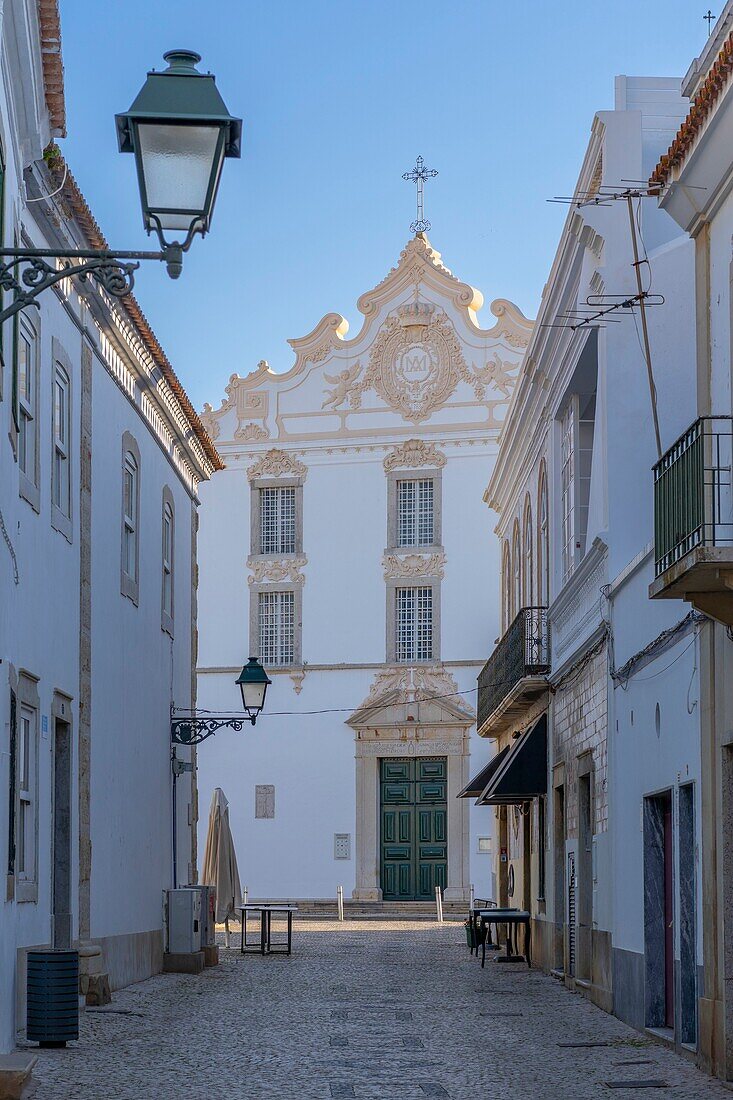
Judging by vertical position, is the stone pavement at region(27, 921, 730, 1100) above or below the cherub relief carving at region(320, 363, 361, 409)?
below

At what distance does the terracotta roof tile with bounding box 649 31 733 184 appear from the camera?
996 cm

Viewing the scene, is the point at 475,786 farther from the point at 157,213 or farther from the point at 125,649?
the point at 157,213

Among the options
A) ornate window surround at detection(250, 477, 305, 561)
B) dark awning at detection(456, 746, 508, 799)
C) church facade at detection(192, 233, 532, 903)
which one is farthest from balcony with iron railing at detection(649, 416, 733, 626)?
ornate window surround at detection(250, 477, 305, 561)

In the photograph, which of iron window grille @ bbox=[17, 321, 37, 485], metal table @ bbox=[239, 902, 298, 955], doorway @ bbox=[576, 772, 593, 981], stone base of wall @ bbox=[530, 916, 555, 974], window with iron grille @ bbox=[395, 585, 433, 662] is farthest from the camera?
window with iron grille @ bbox=[395, 585, 433, 662]

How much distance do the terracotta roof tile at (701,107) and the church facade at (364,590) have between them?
25534mm

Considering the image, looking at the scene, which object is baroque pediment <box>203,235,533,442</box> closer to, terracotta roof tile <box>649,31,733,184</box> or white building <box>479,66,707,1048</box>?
white building <box>479,66,707,1048</box>

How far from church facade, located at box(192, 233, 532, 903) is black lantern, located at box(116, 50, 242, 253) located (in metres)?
30.3

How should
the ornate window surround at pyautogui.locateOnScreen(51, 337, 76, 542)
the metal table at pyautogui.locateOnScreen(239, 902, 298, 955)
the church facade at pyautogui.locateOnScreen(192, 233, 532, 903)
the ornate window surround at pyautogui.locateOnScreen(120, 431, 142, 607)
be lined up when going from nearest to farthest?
1. the ornate window surround at pyautogui.locateOnScreen(51, 337, 76, 542)
2. the ornate window surround at pyautogui.locateOnScreen(120, 431, 142, 607)
3. the metal table at pyautogui.locateOnScreen(239, 902, 298, 955)
4. the church facade at pyautogui.locateOnScreen(192, 233, 532, 903)

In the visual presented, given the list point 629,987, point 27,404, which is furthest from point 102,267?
point 629,987

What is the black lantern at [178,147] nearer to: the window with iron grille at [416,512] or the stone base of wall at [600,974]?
the stone base of wall at [600,974]

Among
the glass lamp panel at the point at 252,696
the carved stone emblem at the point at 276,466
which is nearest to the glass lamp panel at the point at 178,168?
the glass lamp panel at the point at 252,696

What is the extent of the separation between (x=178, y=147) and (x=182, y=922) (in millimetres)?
15884

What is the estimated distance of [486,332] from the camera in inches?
1476

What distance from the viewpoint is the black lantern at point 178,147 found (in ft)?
21.0
